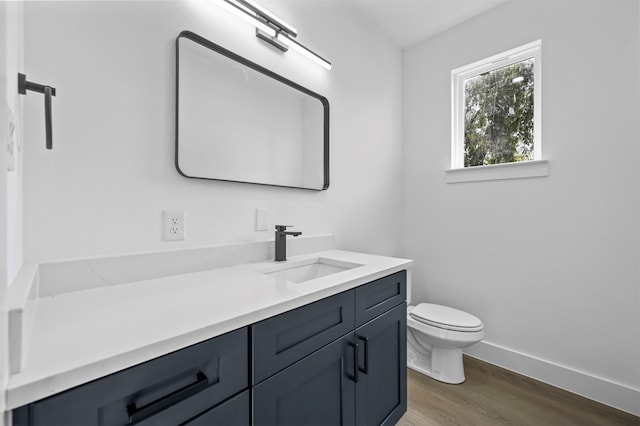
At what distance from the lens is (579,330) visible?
173 centimetres

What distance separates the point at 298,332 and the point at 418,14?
233 centimetres

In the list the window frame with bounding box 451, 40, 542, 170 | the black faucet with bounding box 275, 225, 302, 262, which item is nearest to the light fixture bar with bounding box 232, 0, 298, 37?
the black faucet with bounding box 275, 225, 302, 262

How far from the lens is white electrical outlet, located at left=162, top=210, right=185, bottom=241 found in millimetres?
1086

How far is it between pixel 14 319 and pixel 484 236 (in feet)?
7.74

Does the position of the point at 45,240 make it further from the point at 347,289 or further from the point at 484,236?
the point at 484,236

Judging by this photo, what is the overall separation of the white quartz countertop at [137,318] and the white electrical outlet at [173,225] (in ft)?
0.52

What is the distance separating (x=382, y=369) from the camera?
124 cm

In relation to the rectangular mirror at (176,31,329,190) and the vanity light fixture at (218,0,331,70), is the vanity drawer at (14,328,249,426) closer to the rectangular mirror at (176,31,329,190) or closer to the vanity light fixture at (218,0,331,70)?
the rectangular mirror at (176,31,329,190)

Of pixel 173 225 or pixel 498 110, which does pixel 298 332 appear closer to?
pixel 173 225

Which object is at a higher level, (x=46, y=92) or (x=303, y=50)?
(x=303, y=50)

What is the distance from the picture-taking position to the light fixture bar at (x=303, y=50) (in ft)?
4.89

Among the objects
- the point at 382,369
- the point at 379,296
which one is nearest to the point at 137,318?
the point at 379,296

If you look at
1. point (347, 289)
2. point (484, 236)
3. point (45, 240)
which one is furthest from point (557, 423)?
point (45, 240)

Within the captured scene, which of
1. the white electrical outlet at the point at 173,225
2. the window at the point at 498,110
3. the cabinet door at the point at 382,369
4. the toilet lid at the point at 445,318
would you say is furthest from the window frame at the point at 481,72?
the white electrical outlet at the point at 173,225
